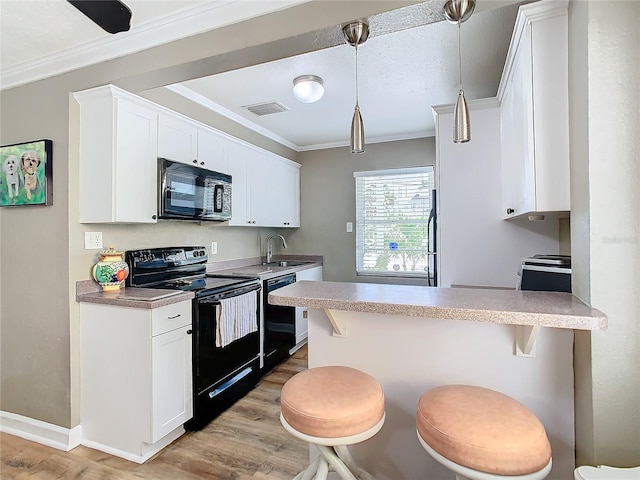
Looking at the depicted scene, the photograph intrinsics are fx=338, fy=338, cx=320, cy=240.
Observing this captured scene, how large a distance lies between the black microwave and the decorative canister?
400mm

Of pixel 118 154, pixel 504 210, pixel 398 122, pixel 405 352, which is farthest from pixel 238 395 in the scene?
pixel 398 122

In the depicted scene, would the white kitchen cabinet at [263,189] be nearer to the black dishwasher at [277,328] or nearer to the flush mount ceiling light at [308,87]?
the black dishwasher at [277,328]

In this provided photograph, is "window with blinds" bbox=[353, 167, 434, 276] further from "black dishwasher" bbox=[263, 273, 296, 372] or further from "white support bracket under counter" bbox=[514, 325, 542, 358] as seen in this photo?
"white support bracket under counter" bbox=[514, 325, 542, 358]

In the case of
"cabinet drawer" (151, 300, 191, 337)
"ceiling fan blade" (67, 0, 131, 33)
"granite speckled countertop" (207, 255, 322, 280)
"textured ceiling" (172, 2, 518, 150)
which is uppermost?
"textured ceiling" (172, 2, 518, 150)

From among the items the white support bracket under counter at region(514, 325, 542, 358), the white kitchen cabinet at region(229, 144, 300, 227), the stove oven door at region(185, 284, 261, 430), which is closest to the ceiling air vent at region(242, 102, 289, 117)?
the white kitchen cabinet at region(229, 144, 300, 227)

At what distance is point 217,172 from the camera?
2.96 meters

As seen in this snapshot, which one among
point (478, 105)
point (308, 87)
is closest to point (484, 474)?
point (478, 105)

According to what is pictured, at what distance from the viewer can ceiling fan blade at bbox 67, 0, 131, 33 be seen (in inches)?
57.3

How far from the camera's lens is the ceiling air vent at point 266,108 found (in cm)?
305

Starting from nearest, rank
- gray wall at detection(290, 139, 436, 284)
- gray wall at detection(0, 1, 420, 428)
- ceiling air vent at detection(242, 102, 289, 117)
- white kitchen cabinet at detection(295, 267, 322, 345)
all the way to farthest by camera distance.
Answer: gray wall at detection(0, 1, 420, 428)
ceiling air vent at detection(242, 102, 289, 117)
white kitchen cabinet at detection(295, 267, 322, 345)
gray wall at detection(290, 139, 436, 284)

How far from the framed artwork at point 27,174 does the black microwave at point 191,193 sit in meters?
0.65

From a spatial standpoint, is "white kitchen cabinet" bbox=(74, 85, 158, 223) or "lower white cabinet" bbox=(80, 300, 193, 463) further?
"white kitchen cabinet" bbox=(74, 85, 158, 223)

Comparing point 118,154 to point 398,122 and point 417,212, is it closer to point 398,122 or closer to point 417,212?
point 398,122

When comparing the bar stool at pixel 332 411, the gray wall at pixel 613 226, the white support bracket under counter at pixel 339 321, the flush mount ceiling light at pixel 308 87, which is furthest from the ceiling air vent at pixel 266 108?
the bar stool at pixel 332 411
